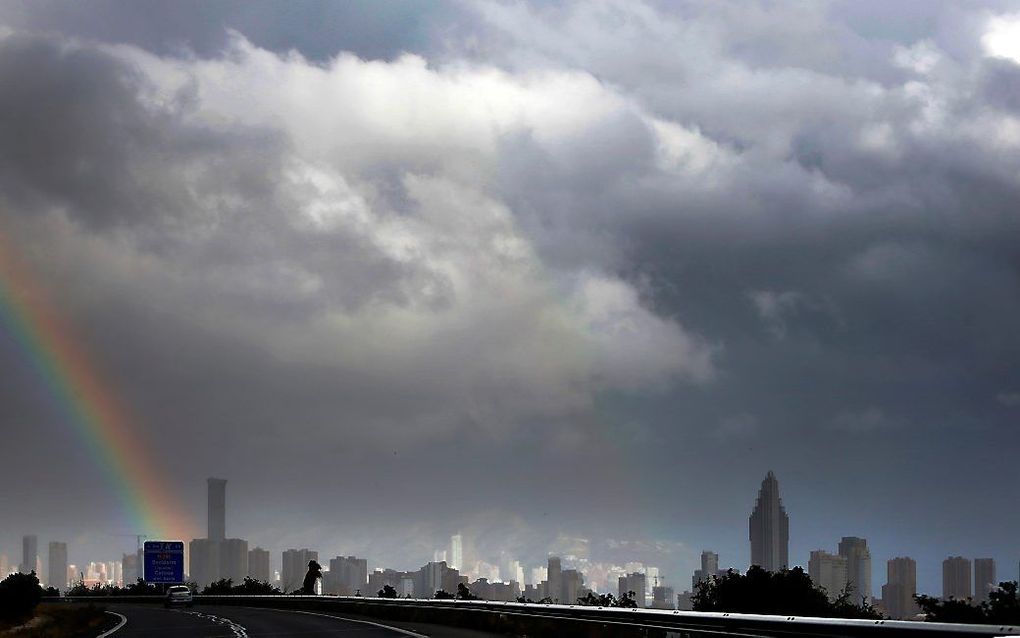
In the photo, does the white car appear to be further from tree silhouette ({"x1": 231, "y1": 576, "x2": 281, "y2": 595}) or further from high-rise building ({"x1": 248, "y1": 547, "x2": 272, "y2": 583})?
high-rise building ({"x1": 248, "y1": 547, "x2": 272, "y2": 583})

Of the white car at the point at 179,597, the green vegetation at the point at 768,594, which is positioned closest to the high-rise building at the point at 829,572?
the green vegetation at the point at 768,594

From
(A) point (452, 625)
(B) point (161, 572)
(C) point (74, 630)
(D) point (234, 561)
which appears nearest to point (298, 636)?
(A) point (452, 625)

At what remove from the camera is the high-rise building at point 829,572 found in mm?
49375

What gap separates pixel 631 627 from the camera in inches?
1177

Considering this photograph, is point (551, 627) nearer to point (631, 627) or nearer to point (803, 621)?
point (631, 627)

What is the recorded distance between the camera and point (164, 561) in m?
102

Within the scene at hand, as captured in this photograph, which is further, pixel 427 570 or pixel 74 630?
pixel 427 570

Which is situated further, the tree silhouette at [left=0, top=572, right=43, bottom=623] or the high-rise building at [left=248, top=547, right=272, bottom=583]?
the high-rise building at [left=248, top=547, right=272, bottom=583]

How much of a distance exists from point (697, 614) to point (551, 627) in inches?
366

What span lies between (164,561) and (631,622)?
80.5 metres

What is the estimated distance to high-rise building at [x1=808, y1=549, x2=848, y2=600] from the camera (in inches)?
1944

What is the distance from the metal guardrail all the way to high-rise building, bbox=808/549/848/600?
1366 cm

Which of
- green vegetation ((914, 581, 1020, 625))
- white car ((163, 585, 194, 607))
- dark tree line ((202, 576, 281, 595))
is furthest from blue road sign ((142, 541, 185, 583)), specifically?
green vegetation ((914, 581, 1020, 625))

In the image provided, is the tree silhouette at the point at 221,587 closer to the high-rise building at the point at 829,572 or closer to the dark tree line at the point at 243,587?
the dark tree line at the point at 243,587
